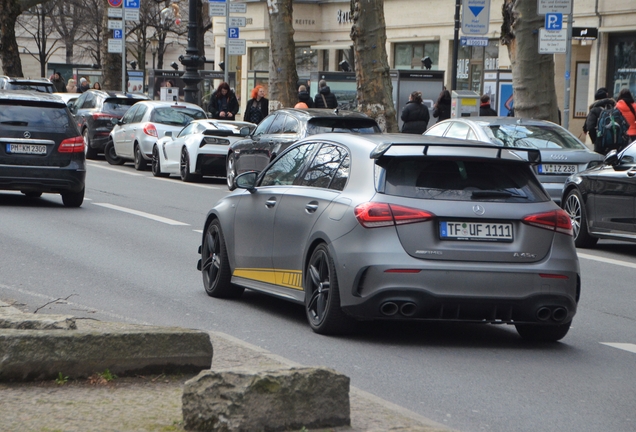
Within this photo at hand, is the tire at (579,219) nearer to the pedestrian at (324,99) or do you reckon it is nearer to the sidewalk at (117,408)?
the sidewalk at (117,408)

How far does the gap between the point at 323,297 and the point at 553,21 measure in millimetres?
14351

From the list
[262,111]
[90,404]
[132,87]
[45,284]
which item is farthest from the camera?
[132,87]

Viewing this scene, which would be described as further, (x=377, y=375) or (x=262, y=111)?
(x=262, y=111)

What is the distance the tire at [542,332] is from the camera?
27.6 ft

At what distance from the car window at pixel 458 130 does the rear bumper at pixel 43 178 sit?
5.58 metres

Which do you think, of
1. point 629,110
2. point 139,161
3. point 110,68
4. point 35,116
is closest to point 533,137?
point 629,110

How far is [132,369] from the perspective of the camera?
5922mm

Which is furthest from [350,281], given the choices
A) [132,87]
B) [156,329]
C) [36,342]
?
[132,87]

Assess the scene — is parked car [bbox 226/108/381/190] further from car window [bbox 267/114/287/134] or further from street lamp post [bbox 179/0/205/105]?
street lamp post [bbox 179/0/205/105]

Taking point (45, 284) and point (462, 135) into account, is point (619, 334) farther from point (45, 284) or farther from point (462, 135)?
point (462, 135)

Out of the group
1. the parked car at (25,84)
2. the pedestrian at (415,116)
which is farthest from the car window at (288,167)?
the parked car at (25,84)

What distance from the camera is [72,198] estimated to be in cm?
1777

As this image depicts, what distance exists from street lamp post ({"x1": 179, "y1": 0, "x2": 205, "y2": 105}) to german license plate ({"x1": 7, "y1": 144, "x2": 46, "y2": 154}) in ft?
59.1

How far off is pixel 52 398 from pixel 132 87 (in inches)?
1643
